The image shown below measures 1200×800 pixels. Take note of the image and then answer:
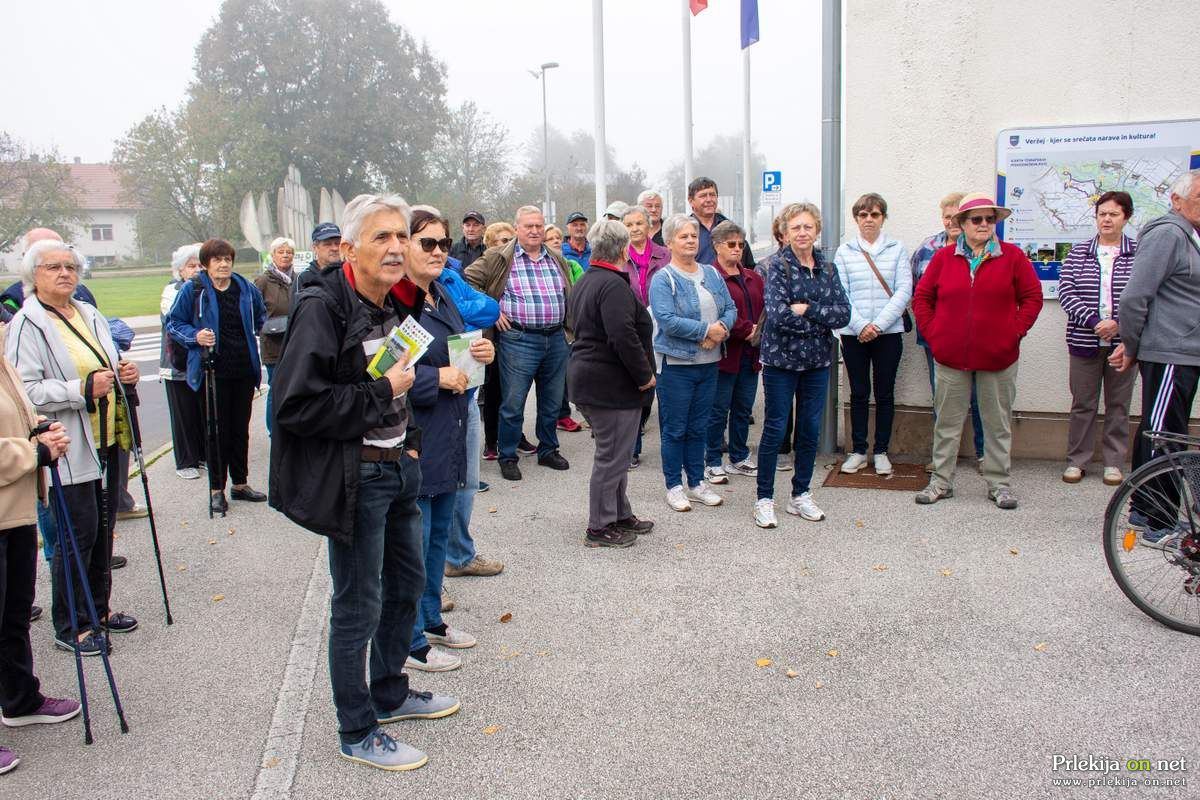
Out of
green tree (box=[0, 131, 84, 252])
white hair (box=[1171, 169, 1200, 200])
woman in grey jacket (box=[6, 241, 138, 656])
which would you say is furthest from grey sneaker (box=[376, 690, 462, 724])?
green tree (box=[0, 131, 84, 252])

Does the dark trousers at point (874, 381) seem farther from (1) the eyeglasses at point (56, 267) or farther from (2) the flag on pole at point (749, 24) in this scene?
(2) the flag on pole at point (749, 24)

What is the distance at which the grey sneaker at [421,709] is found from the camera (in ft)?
12.0

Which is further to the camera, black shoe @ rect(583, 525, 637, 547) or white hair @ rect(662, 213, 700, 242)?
white hair @ rect(662, 213, 700, 242)

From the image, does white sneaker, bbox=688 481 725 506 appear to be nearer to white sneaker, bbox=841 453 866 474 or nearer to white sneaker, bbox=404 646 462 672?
white sneaker, bbox=841 453 866 474

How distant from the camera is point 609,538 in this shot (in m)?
5.73

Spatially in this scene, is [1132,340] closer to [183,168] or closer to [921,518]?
[921,518]

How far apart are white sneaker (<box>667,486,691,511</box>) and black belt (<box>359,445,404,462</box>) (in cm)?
352

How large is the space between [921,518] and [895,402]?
5.69ft

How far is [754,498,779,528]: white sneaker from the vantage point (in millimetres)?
5953

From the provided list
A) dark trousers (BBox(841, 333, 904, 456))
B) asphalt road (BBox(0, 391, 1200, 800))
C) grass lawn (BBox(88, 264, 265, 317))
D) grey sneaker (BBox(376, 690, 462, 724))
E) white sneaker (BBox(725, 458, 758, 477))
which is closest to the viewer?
asphalt road (BBox(0, 391, 1200, 800))

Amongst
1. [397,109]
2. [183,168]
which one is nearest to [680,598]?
[183,168]

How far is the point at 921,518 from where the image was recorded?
602 centimetres

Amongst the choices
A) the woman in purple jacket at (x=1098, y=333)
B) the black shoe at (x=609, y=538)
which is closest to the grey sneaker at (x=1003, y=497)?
the woman in purple jacket at (x=1098, y=333)

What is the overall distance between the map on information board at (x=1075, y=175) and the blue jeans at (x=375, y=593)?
567cm
